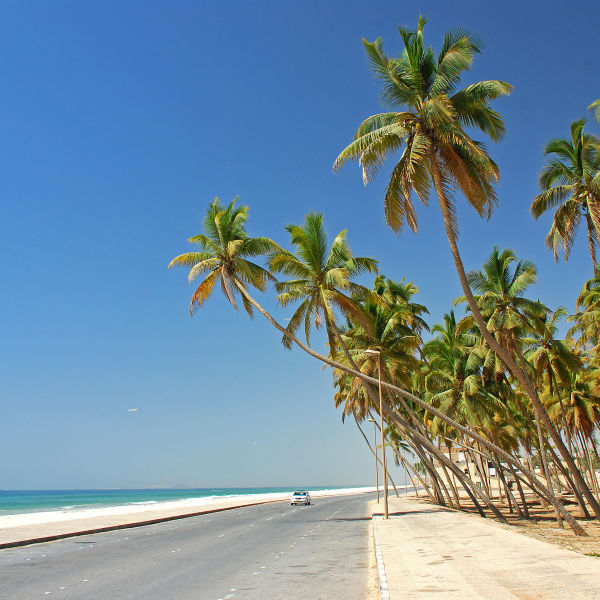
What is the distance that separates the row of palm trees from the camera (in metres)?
16.2

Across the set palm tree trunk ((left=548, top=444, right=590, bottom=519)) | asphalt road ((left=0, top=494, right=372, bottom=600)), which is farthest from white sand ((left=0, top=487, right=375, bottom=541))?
palm tree trunk ((left=548, top=444, right=590, bottom=519))

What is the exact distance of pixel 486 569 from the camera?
Answer: 29.3 ft


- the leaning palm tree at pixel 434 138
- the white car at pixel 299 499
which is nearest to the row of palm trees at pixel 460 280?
the leaning palm tree at pixel 434 138

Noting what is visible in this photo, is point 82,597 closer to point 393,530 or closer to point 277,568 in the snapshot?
point 277,568

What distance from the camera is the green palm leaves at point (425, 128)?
15938 millimetres

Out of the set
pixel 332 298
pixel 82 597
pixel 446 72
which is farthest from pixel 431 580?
pixel 332 298

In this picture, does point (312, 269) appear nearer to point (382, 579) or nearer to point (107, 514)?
point (382, 579)

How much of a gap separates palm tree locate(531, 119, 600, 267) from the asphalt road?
13279mm

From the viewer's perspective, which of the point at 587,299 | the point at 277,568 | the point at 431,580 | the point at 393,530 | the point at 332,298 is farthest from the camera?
the point at 587,299

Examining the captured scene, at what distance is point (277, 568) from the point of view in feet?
37.6

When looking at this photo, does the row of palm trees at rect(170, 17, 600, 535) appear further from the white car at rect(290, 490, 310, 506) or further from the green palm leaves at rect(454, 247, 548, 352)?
the white car at rect(290, 490, 310, 506)

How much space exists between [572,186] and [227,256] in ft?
46.4

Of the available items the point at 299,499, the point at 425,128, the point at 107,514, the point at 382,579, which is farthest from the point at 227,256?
the point at 299,499

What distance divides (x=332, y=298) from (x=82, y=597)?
16.4 m
